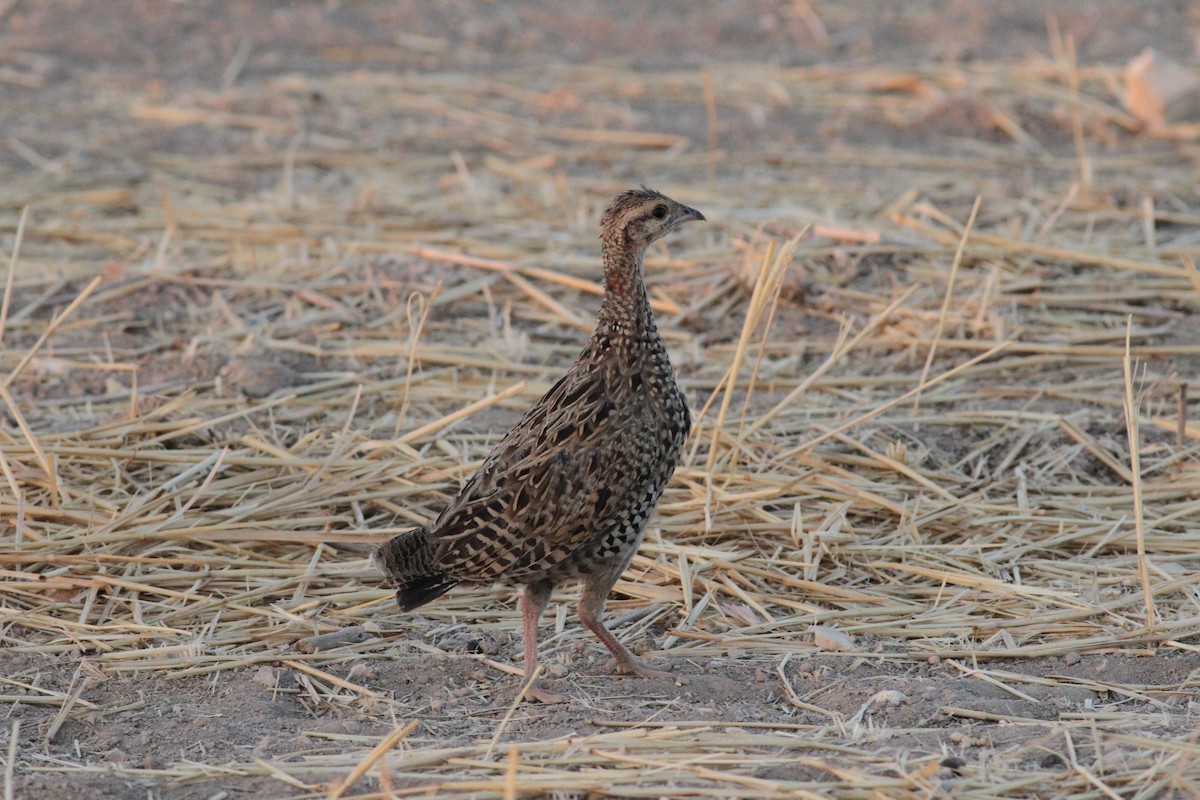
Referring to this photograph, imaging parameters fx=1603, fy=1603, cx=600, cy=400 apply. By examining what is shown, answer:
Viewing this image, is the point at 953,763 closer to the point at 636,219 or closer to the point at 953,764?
the point at 953,764

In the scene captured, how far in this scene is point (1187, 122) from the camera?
11469mm

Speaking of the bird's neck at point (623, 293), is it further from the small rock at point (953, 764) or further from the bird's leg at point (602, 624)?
the small rock at point (953, 764)

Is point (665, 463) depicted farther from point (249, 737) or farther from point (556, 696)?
point (249, 737)

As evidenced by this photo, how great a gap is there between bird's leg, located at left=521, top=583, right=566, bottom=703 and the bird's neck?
2.77ft

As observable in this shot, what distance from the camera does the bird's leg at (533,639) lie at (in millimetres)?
4637

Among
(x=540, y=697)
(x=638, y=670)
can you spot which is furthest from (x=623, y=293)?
(x=540, y=697)

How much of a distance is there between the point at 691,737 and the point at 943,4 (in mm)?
12640

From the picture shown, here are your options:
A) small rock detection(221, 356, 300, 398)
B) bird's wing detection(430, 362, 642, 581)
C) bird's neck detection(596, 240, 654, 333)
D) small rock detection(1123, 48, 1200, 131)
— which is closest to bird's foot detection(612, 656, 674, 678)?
bird's wing detection(430, 362, 642, 581)

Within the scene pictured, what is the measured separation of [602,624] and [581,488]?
487 mm

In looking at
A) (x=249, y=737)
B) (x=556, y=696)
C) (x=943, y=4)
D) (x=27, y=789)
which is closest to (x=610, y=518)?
(x=556, y=696)

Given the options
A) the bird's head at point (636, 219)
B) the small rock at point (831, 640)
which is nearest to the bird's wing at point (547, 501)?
the bird's head at point (636, 219)

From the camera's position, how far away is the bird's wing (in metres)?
4.74

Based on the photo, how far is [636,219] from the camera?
5062 millimetres

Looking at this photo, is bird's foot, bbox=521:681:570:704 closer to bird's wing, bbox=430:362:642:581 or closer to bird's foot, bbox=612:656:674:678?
bird's foot, bbox=612:656:674:678
